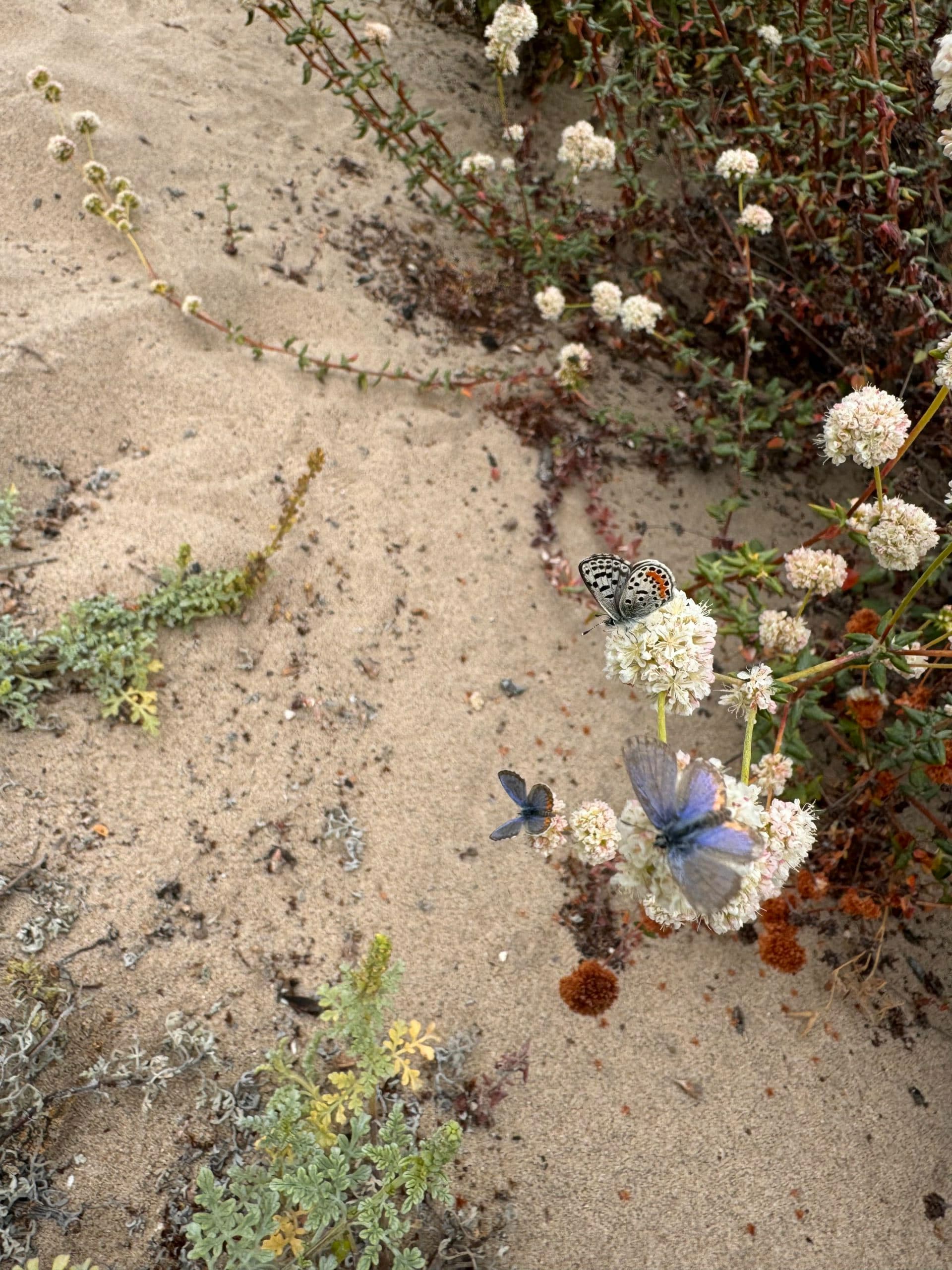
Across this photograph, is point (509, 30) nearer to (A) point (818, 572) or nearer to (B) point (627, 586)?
(A) point (818, 572)

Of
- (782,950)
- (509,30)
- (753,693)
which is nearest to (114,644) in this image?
(753,693)

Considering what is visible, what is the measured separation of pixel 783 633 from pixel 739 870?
1.24 metres

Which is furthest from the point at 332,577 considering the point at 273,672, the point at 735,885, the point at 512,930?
the point at 735,885

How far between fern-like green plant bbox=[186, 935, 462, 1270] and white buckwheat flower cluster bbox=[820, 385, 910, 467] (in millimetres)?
1685

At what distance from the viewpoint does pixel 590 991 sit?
2521mm

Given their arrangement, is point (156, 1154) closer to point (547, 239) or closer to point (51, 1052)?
point (51, 1052)

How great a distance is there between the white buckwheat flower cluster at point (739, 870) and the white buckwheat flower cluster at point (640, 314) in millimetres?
2555

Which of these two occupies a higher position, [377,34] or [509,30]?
[509,30]

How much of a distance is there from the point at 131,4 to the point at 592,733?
16.9ft

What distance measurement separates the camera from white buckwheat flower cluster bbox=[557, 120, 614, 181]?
3.85 m

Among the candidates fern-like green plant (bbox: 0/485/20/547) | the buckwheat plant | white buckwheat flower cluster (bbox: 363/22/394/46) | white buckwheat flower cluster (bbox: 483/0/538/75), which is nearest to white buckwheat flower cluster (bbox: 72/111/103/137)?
the buckwheat plant

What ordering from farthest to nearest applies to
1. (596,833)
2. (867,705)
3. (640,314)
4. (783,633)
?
1. (640,314)
2. (867,705)
3. (783,633)
4. (596,833)

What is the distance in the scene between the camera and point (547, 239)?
4188 millimetres

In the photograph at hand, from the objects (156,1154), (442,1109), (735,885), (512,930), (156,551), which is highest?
(735,885)
